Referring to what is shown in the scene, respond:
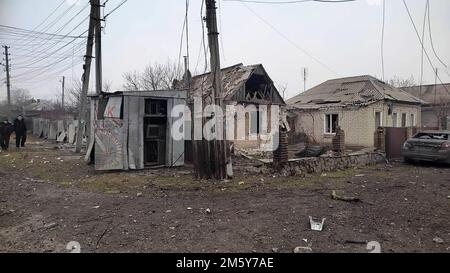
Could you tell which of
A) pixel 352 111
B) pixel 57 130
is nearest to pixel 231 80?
pixel 352 111

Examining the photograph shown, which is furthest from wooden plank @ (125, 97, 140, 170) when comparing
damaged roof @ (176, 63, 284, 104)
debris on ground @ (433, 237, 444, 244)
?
debris on ground @ (433, 237, 444, 244)

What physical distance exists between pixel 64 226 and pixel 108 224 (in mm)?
Result: 721

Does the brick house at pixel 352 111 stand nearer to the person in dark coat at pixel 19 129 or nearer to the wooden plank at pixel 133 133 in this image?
the wooden plank at pixel 133 133

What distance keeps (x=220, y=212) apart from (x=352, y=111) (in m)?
17.2

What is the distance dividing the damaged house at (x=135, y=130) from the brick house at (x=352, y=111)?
501 inches

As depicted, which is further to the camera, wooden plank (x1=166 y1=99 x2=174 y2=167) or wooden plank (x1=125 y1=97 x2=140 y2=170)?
wooden plank (x1=166 y1=99 x2=174 y2=167)

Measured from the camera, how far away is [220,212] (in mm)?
6141

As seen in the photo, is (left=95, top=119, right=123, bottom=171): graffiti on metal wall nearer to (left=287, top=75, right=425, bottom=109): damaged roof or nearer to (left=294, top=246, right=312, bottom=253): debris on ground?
(left=294, top=246, right=312, bottom=253): debris on ground

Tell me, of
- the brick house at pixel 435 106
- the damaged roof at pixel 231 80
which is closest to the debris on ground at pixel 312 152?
the damaged roof at pixel 231 80

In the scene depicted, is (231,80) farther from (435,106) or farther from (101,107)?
(435,106)

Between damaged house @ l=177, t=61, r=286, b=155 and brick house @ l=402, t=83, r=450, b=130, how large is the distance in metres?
13.8

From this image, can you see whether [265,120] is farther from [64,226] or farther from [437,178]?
[64,226]

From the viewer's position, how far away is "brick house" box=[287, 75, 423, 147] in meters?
20.6

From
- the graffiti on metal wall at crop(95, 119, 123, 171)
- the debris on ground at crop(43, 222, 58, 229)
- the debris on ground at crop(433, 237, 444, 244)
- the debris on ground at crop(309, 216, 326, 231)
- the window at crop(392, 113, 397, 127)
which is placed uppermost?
the window at crop(392, 113, 397, 127)
